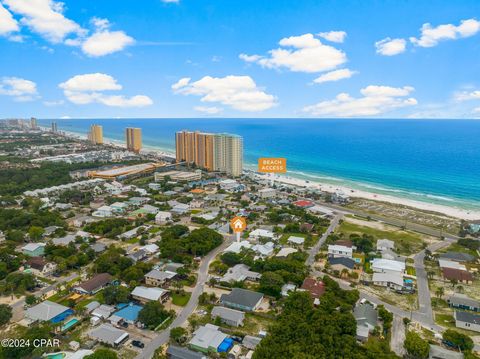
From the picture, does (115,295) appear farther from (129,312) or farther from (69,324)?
(69,324)

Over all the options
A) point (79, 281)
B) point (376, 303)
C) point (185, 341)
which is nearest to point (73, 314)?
point (79, 281)

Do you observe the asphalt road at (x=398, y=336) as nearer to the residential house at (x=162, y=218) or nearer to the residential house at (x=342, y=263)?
the residential house at (x=342, y=263)

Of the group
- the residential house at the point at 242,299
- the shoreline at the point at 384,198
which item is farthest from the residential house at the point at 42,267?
the shoreline at the point at 384,198

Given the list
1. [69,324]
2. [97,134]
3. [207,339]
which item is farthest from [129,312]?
[97,134]

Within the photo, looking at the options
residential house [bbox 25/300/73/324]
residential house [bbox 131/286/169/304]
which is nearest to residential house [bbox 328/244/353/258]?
residential house [bbox 131/286/169/304]

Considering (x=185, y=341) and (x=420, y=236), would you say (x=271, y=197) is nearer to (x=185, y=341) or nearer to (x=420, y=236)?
(x=420, y=236)
